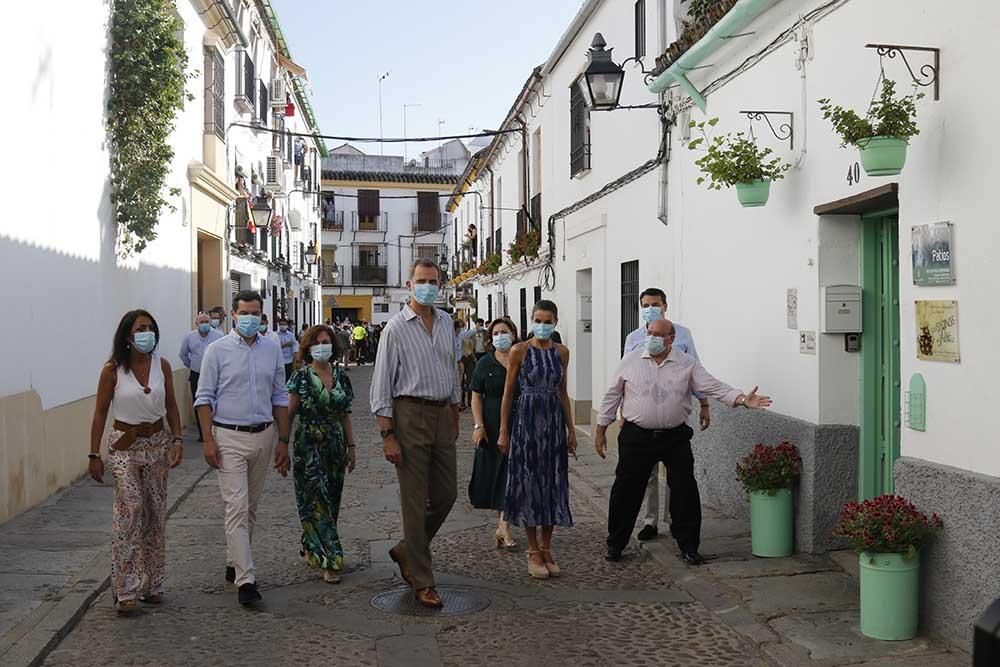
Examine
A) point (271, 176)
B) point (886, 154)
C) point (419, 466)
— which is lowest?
point (419, 466)

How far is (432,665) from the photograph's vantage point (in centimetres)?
529

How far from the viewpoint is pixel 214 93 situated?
17.1 meters

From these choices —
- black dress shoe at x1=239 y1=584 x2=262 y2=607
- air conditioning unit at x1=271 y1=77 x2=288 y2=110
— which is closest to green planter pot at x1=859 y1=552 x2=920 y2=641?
black dress shoe at x1=239 y1=584 x2=262 y2=607

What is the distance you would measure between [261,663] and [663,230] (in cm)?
669

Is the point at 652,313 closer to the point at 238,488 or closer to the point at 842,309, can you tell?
the point at 842,309

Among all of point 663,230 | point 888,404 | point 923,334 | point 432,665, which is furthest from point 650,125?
point 432,665

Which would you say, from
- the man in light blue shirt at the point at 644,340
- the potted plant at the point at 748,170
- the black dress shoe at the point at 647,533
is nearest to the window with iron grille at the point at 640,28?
the potted plant at the point at 748,170

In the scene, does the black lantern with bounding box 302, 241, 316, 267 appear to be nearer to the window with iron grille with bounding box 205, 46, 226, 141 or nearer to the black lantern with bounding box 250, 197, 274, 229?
the black lantern with bounding box 250, 197, 274, 229

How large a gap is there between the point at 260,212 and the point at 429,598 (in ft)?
56.5

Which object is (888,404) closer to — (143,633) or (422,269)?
(422,269)

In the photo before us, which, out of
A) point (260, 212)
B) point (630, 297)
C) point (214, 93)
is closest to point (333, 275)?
point (260, 212)

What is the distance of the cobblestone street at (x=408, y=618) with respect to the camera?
5.45 meters

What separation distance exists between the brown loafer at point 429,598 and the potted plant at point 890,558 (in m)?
2.30

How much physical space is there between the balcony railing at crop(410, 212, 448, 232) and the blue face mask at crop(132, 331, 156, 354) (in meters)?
47.1
